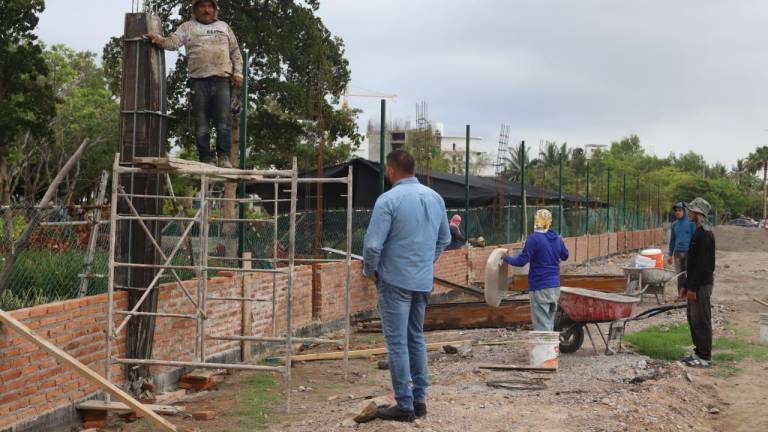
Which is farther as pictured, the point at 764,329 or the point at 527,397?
the point at 764,329

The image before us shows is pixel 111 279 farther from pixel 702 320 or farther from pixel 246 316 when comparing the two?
pixel 702 320

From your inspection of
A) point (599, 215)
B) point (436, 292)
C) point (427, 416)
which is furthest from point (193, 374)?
point (599, 215)

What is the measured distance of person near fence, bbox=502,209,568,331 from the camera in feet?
34.2

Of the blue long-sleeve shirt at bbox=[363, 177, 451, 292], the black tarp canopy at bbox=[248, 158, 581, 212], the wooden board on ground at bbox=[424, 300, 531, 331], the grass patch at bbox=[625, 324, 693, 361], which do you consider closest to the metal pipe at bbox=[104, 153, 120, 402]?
the blue long-sleeve shirt at bbox=[363, 177, 451, 292]

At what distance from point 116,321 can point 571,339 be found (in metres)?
5.49

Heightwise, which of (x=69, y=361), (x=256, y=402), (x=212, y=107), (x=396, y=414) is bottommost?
(x=256, y=402)

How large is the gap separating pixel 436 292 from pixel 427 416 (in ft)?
35.9

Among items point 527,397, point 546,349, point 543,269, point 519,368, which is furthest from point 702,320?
point 527,397

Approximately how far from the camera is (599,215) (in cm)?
3928

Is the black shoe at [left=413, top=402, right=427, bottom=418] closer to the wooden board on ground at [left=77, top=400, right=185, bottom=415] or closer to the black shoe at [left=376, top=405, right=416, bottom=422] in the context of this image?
the black shoe at [left=376, top=405, right=416, bottom=422]

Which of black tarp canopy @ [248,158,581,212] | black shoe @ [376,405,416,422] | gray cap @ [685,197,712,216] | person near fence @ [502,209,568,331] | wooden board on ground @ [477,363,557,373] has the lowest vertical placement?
wooden board on ground @ [477,363,557,373]

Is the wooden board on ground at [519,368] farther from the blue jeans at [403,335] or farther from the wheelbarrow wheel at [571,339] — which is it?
the blue jeans at [403,335]

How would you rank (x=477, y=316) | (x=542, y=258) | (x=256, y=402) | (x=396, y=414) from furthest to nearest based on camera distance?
(x=477, y=316) → (x=542, y=258) → (x=256, y=402) → (x=396, y=414)

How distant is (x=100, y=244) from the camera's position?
973cm
